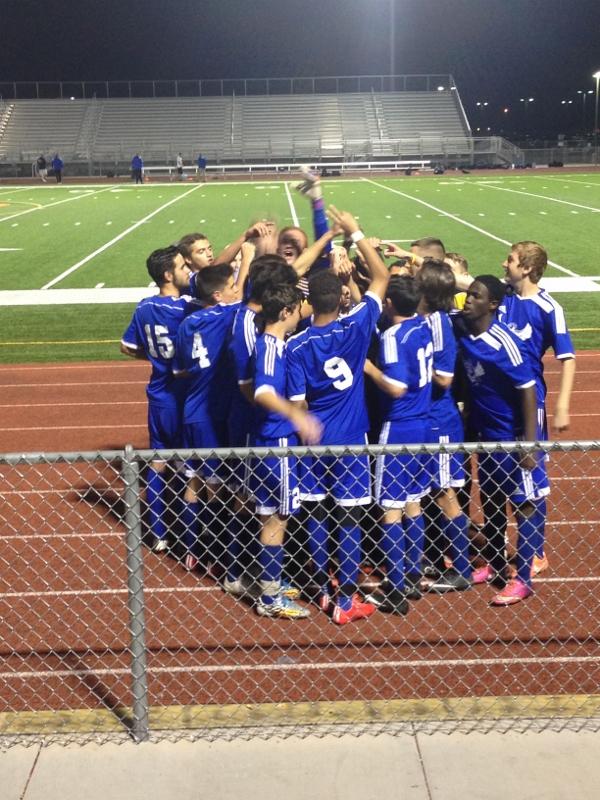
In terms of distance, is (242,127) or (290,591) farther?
(242,127)

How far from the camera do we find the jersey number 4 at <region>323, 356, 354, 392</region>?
5309mm

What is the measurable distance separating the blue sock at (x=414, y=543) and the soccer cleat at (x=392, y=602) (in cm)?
21

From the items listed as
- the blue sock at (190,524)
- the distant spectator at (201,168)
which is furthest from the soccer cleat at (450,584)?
the distant spectator at (201,168)

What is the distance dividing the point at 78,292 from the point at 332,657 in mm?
13814

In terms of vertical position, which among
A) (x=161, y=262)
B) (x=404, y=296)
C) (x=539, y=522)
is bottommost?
(x=539, y=522)

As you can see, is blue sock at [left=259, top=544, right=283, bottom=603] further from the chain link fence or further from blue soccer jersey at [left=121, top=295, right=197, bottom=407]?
blue soccer jersey at [left=121, top=295, right=197, bottom=407]

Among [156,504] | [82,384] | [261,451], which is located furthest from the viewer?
[82,384]

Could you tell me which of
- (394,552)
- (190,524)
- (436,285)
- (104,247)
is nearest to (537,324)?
(436,285)

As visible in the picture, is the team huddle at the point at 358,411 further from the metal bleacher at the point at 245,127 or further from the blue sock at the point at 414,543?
the metal bleacher at the point at 245,127

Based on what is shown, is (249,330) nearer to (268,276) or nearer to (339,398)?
(268,276)

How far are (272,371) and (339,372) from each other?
15.7 inches

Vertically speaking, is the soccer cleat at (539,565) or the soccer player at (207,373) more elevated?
the soccer player at (207,373)

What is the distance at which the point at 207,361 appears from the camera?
6.02m

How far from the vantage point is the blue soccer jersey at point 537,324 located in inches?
232
